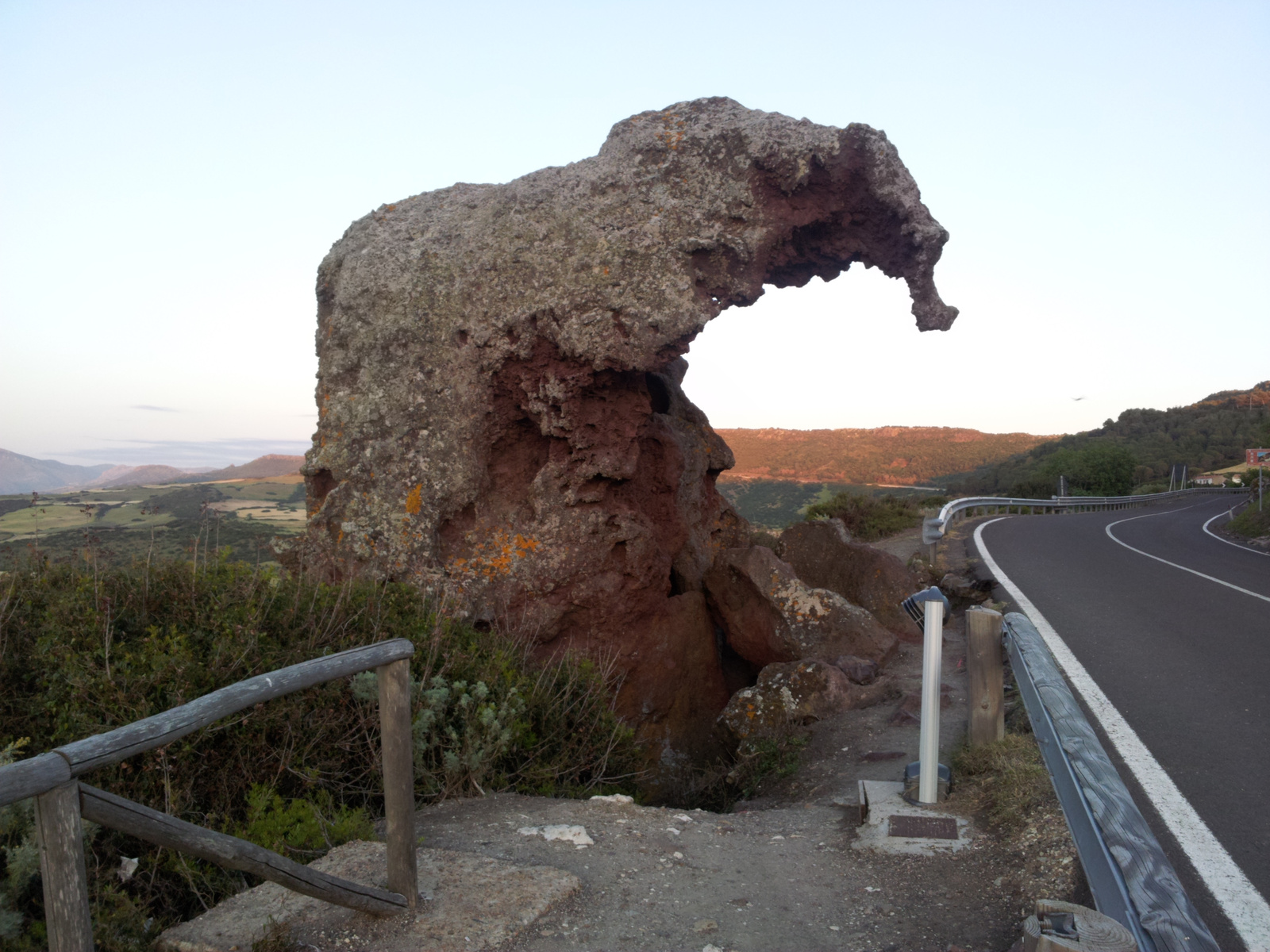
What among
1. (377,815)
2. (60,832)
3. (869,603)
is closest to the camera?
(60,832)

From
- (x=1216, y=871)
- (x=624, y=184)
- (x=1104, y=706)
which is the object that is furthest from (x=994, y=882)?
(x=624, y=184)

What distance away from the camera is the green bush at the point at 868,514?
19.7 metres

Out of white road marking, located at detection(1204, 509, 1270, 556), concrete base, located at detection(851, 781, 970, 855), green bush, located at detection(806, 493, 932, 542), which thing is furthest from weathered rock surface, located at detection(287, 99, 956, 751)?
white road marking, located at detection(1204, 509, 1270, 556)

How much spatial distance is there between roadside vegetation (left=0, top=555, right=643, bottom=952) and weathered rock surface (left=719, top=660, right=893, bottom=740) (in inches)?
59.4

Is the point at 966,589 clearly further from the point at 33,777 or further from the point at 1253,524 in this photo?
the point at 1253,524

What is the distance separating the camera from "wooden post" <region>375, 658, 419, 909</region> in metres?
3.11

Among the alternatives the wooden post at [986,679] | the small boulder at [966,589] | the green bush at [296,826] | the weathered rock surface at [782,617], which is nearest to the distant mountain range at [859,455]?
the small boulder at [966,589]

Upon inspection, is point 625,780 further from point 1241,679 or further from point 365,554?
point 1241,679

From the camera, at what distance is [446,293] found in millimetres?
8133

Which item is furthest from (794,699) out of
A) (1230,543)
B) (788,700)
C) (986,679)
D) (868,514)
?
(1230,543)

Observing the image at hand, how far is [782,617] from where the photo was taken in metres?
9.05

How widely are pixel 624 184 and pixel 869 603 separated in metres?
5.80

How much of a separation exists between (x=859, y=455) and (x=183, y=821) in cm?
4600

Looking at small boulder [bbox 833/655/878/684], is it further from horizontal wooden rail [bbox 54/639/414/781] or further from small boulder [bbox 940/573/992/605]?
horizontal wooden rail [bbox 54/639/414/781]
